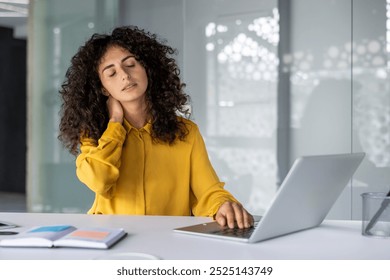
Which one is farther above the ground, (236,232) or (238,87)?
(238,87)

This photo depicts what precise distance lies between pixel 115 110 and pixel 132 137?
5.0 inches

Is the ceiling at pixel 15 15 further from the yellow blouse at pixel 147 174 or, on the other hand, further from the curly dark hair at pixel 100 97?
the yellow blouse at pixel 147 174

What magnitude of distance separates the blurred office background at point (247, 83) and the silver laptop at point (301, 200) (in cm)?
238

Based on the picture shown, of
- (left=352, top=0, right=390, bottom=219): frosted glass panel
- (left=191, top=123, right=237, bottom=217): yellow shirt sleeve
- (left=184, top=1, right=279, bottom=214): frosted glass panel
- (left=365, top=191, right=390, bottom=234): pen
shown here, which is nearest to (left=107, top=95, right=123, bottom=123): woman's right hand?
(left=191, top=123, right=237, bottom=217): yellow shirt sleeve

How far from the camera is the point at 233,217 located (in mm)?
1625

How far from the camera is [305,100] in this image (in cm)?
397

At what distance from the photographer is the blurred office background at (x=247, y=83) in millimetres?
3844

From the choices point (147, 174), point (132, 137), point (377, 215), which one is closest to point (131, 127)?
point (132, 137)

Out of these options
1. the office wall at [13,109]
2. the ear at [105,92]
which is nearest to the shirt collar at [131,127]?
the ear at [105,92]

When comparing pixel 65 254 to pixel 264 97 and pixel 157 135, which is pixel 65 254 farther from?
pixel 264 97

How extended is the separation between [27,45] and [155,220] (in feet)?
11.4

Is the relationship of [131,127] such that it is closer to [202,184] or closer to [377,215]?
[202,184]

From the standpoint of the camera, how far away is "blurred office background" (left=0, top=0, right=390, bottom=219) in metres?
3.84
